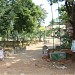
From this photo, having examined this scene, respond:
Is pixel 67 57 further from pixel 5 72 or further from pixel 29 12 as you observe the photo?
pixel 29 12

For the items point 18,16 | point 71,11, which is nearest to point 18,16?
point 18,16

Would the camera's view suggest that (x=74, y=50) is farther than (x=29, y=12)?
No

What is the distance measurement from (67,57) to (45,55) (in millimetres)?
1803

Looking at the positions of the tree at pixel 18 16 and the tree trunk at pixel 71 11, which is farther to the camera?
the tree at pixel 18 16

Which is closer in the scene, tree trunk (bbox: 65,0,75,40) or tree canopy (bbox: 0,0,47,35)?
tree trunk (bbox: 65,0,75,40)

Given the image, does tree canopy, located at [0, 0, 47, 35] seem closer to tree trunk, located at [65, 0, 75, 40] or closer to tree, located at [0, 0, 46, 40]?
tree, located at [0, 0, 46, 40]

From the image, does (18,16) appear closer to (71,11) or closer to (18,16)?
(18,16)

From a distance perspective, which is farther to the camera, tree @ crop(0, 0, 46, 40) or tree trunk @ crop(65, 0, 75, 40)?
Answer: tree @ crop(0, 0, 46, 40)

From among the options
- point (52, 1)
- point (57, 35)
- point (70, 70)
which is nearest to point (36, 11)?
point (57, 35)

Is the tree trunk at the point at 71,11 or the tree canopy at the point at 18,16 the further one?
the tree canopy at the point at 18,16

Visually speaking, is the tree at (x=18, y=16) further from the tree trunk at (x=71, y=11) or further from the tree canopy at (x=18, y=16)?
the tree trunk at (x=71, y=11)

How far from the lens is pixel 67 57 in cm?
1464

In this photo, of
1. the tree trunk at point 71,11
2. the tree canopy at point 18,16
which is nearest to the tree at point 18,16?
the tree canopy at point 18,16

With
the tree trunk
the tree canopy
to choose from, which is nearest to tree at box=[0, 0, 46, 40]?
the tree canopy
